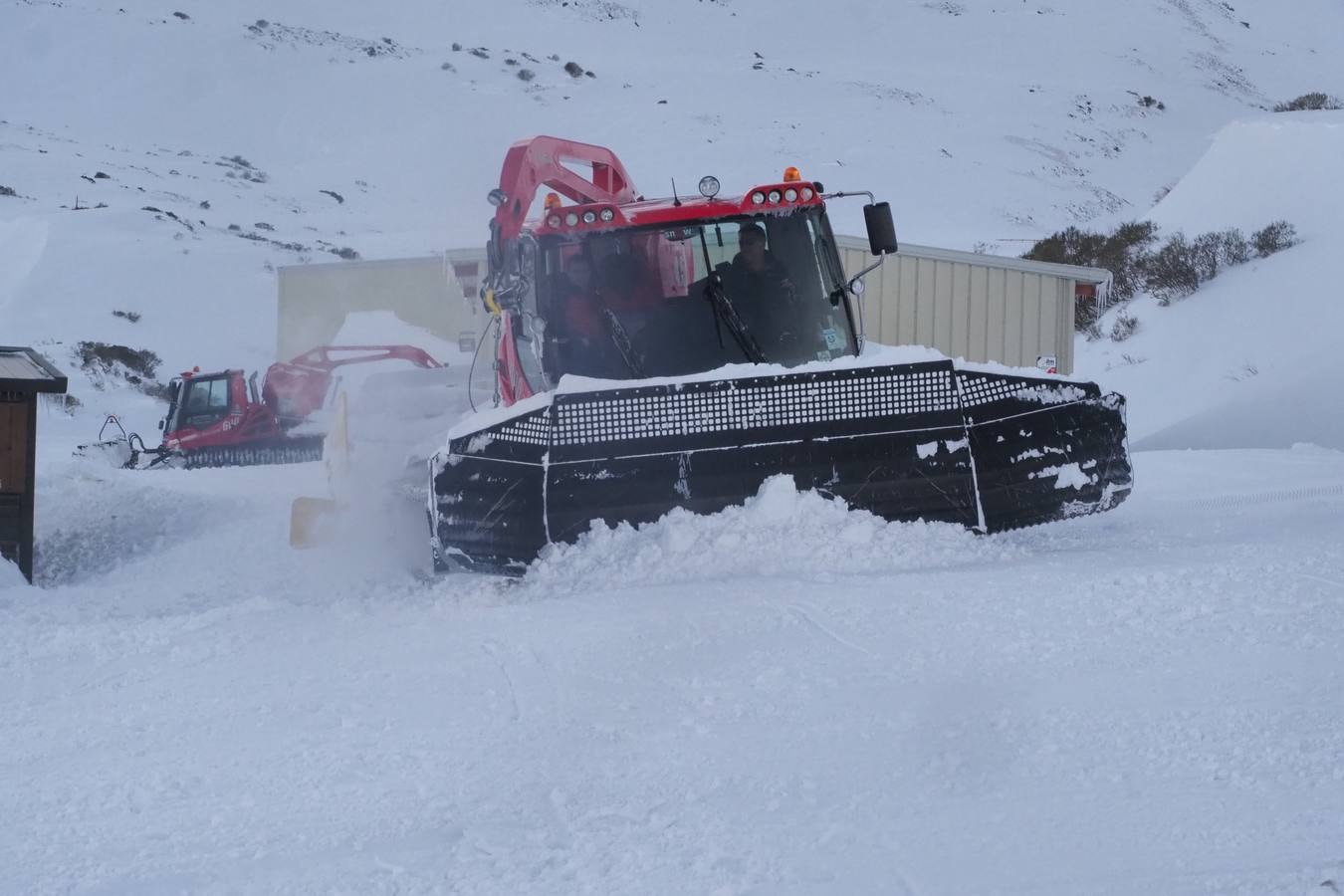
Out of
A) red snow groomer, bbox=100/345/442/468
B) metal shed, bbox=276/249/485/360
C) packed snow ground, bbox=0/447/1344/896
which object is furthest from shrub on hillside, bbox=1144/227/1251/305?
packed snow ground, bbox=0/447/1344/896

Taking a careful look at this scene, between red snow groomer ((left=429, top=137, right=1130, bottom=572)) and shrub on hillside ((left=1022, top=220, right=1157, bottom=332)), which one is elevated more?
shrub on hillside ((left=1022, top=220, right=1157, bottom=332))

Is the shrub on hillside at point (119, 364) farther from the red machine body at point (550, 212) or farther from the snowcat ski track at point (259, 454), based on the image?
the red machine body at point (550, 212)

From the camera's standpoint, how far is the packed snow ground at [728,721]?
10.0 feet

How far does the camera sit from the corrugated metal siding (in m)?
16.5

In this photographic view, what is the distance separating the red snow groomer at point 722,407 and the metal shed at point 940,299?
377 inches

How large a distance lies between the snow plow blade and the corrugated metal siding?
407 inches

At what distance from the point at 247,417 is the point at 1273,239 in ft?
45.2

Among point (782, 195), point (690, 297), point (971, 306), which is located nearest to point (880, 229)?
point (782, 195)

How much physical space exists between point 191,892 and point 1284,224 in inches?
706

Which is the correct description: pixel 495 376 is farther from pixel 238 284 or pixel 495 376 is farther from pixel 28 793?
pixel 238 284

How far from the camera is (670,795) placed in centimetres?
342

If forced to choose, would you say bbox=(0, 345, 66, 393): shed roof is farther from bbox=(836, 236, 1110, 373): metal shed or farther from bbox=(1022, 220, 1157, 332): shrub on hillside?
bbox=(1022, 220, 1157, 332): shrub on hillside

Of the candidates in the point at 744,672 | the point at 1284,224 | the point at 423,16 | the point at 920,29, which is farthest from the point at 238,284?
the point at 920,29

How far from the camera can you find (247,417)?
17.6m
